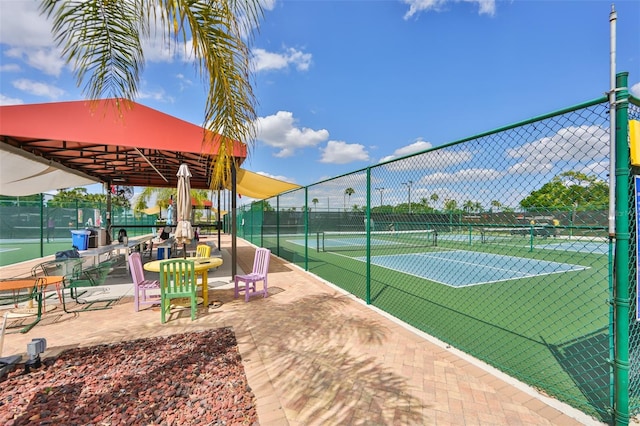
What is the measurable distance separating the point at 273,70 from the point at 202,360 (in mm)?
4660

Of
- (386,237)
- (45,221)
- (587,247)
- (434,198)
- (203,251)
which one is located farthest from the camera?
(45,221)

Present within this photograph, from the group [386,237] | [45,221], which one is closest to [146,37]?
[386,237]

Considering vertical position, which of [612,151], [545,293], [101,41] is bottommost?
[545,293]

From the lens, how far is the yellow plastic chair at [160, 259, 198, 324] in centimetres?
478

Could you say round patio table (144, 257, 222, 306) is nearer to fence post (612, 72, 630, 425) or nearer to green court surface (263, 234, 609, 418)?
green court surface (263, 234, 609, 418)

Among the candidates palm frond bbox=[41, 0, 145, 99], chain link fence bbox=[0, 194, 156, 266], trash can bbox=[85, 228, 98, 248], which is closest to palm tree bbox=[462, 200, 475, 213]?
palm frond bbox=[41, 0, 145, 99]

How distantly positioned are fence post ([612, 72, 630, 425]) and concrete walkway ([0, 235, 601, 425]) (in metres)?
0.47

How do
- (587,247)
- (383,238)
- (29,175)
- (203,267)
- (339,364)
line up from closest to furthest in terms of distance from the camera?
(339,364)
(203,267)
(29,175)
(383,238)
(587,247)

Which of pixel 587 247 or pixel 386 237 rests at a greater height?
pixel 386 237

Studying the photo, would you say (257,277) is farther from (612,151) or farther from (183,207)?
(612,151)

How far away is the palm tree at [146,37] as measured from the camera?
280 centimetres

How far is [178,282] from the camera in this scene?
4.98m

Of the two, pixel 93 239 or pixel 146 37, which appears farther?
pixel 93 239

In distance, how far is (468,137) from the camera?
3.42m
